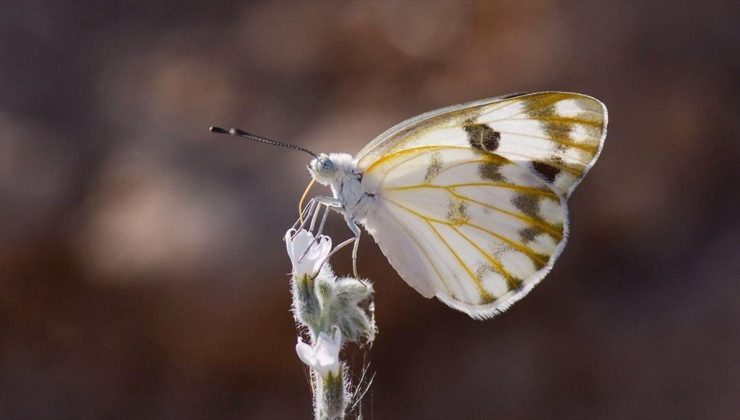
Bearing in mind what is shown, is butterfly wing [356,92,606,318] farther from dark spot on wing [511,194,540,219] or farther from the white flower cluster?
the white flower cluster

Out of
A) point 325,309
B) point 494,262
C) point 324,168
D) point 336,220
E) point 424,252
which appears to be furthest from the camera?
point 336,220

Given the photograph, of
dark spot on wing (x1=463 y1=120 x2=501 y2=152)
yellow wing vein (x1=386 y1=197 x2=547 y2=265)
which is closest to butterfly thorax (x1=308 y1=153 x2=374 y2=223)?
yellow wing vein (x1=386 y1=197 x2=547 y2=265)

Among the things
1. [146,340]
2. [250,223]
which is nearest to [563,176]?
[250,223]

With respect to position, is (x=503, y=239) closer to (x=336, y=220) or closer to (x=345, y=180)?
(x=345, y=180)

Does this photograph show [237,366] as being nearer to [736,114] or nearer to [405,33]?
[405,33]

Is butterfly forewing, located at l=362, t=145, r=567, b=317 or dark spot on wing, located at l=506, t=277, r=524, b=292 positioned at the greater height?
butterfly forewing, located at l=362, t=145, r=567, b=317

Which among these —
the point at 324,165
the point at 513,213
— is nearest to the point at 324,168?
the point at 324,165
